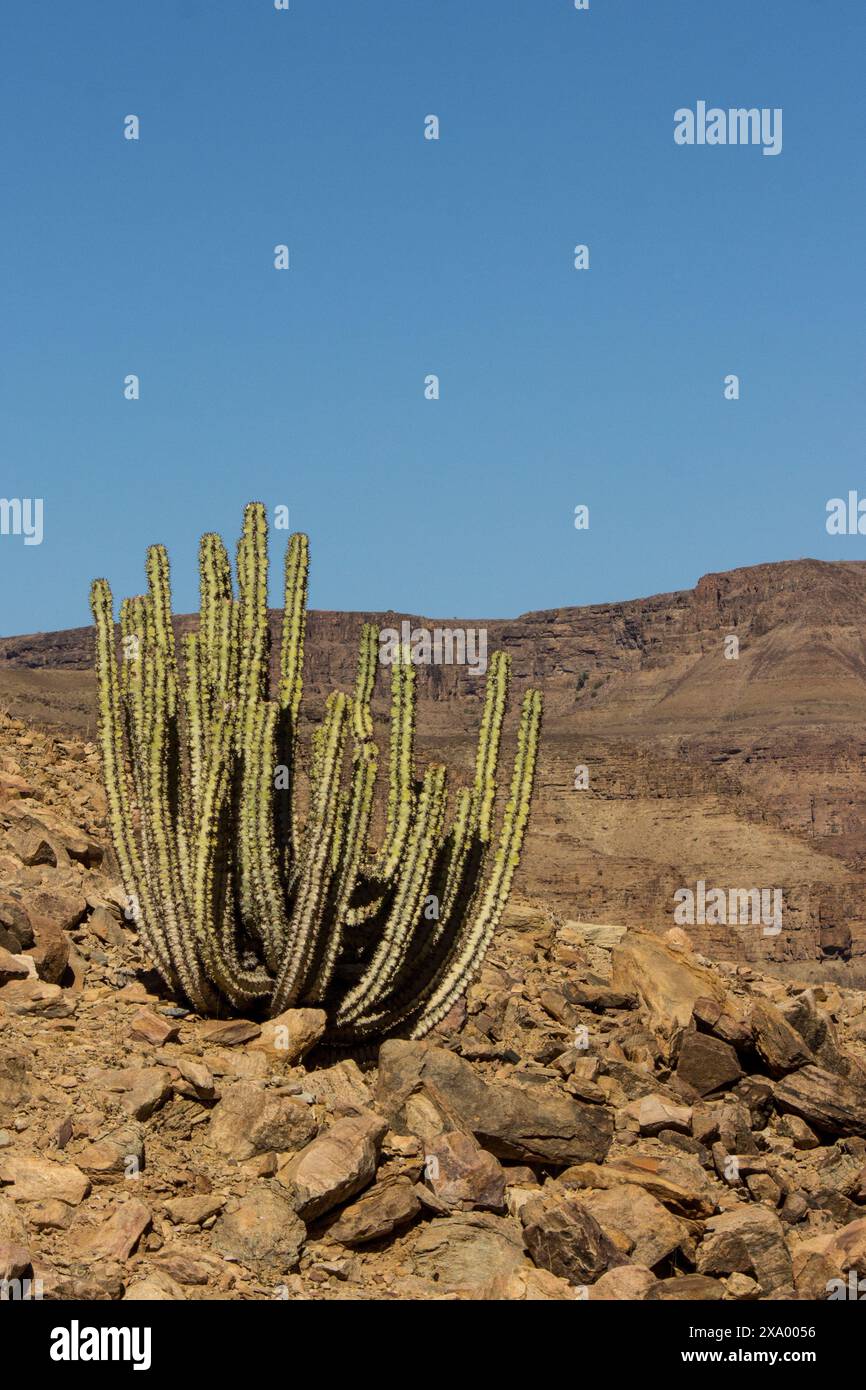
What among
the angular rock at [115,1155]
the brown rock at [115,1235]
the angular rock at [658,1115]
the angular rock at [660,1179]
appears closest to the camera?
the brown rock at [115,1235]

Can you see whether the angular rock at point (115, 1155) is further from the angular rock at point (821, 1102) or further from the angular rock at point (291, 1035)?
the angular rock at point (821, 1102)

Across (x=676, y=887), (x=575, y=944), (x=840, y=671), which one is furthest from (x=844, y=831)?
(x=575, y=944)

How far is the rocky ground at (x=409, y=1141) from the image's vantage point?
619 cm

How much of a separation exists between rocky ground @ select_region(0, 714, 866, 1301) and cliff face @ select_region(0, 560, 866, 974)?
15.8 meters

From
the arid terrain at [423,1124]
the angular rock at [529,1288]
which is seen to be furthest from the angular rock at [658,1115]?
the angular rock at [529,1288]

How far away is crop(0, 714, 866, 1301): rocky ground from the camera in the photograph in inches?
244

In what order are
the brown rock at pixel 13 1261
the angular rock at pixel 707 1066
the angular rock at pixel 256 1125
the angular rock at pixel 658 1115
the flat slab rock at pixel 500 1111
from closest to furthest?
the brown rock at pixel 13 1261, the angular rock at pixel 256 1125, the flat slab rock at pixel 500 1111, the angular rock at pixel 658 1115, the angular rock at pixel 707 1066

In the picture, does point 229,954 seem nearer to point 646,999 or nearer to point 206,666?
point 206,666

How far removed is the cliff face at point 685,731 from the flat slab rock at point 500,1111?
1705 cm

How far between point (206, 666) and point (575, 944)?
15.9 feet

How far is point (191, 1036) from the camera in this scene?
788 centimetres

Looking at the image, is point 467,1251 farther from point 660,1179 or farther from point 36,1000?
point 36,1000

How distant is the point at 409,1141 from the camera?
7.18 meters

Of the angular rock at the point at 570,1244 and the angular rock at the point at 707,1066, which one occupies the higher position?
the angular rock at the point at 707,1066
